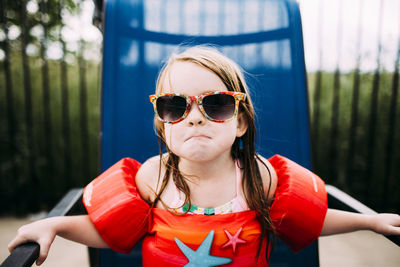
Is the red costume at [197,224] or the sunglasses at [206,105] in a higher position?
the sunglasses at [206,105]

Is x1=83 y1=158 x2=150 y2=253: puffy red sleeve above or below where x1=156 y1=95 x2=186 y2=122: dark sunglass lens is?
below

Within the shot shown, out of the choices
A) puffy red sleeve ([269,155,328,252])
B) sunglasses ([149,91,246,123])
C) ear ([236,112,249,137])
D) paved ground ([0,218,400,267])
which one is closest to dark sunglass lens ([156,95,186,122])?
sunglasses ([149,91,246,123])

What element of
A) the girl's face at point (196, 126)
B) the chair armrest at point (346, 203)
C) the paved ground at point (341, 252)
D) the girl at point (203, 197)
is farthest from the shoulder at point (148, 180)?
the paved ground at point (341, 252)

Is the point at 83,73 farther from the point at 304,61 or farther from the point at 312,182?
the point at 312,182

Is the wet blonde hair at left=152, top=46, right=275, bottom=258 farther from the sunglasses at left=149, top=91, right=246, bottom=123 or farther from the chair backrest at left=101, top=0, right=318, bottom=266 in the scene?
the chair backrest at left=101, top=0, right=318, bottom=266

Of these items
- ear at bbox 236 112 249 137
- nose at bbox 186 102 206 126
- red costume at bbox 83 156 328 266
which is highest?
nose at bbox 186 102 206 126

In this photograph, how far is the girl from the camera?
0.67 m

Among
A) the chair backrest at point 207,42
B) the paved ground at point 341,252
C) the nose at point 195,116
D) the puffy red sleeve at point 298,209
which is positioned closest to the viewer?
the nose at point 195,116

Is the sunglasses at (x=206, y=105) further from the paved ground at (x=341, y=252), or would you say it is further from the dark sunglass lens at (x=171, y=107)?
the paved ground at (x=341, y=252)

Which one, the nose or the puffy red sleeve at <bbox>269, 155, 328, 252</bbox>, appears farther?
the puffy red sleeve at <bbox>269, 155, 328, 252</bbox>

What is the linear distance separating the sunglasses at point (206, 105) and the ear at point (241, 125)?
0.11 metres

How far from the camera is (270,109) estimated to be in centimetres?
110

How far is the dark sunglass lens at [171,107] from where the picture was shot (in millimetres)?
669

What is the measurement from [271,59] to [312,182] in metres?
0.51
